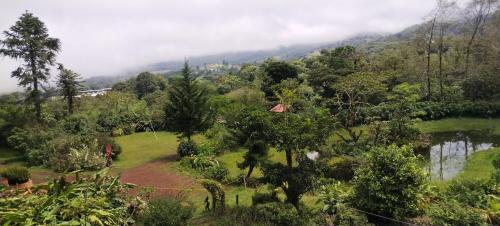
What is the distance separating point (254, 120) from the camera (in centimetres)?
1062

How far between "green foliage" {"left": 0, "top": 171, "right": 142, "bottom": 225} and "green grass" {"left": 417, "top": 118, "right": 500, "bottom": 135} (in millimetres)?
18691

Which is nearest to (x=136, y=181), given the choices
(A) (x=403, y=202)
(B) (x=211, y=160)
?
(B) (x=211, y=160)

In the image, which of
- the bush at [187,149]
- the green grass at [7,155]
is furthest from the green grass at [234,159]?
the green grass at [7,155]

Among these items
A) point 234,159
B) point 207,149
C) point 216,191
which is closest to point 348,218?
point 216,191

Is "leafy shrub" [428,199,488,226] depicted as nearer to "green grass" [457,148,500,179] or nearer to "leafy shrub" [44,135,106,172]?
"green grass" [457,148,500,179]

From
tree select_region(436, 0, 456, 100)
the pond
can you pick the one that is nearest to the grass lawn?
the pond

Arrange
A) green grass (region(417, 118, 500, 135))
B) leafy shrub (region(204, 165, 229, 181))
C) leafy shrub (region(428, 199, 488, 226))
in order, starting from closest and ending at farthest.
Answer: leafy shrub (region(428, 199, 488, 226))
leafy shrub (region(204, 165, 229, 181))
green grass (region(417, 118, 500, 135))

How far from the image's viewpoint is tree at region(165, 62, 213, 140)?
68.0 ft

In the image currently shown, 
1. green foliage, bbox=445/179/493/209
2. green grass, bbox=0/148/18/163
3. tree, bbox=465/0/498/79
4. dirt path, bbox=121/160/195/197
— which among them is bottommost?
dirt path, bbox=121/160/195/197

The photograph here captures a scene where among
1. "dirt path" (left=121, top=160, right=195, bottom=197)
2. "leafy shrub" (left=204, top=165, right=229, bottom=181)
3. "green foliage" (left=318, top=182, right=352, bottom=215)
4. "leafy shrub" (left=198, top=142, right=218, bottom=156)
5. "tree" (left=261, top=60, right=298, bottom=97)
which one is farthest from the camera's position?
"tree" (left=261, top=60, right=298, bottom=97)

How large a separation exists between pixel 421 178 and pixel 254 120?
4365mm

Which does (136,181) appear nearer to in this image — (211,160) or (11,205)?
(211,160)

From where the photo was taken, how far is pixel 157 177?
16.9 meters

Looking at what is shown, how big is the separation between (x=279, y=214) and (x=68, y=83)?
2173 cm
